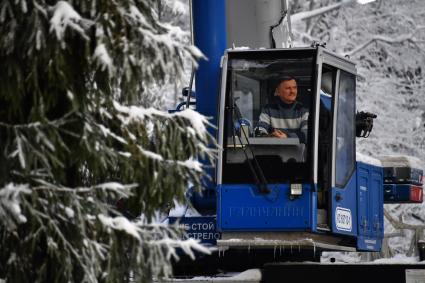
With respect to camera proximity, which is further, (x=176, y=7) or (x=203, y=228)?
(x=203, y=228)

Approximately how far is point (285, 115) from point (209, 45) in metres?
1.10

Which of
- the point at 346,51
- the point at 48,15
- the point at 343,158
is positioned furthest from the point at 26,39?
the point at 346,51

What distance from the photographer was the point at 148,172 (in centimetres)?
638

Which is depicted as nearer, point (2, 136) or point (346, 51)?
point (2, 136)

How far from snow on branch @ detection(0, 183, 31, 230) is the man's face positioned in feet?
17.1

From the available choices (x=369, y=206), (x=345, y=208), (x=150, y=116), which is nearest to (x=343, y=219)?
(x=345, y=208)

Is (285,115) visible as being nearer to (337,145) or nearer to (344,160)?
(337,145)

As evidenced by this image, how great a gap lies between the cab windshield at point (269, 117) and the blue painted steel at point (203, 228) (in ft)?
1.71

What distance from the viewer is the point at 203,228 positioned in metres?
10.7

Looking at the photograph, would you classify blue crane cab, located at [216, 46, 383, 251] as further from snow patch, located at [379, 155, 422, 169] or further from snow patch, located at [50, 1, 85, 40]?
snow patch, located at [50, 1, 85, 40]

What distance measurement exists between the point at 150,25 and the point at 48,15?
2.17 feet

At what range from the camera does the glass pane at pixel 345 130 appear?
36.0 ft

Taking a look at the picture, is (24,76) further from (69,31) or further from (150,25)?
(150,25)

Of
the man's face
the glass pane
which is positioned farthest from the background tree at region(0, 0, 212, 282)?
the glass pane
